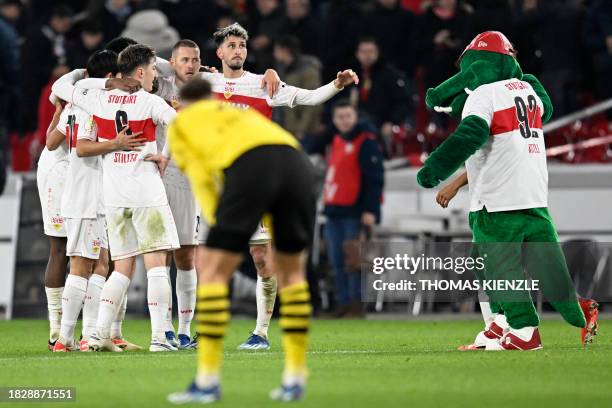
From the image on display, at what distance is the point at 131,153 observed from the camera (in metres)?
11.0

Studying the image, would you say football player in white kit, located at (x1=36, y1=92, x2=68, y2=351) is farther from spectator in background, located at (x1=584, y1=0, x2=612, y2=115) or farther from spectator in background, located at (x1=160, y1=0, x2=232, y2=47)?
spectator in background, located at (x1=584, y1=0, x2=612, y2=115)

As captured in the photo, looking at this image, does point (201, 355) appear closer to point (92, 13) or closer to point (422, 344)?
point (422, 344)

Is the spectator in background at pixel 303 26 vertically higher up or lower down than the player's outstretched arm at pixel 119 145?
higher up

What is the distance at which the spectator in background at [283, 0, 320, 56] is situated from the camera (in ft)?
65.6

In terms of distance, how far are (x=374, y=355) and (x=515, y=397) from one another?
10.3 feet

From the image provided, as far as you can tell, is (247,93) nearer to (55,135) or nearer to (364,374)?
(55,135)

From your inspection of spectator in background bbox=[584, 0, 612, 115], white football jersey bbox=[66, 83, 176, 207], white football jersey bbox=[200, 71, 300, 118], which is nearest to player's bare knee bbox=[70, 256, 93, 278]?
white football jersey bbox=[66, 83, 176, 207]

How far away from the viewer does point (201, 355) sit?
24.0 ft

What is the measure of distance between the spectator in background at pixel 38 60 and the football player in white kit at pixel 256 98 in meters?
7.99

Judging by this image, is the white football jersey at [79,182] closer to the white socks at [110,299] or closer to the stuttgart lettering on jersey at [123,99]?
the stuttgart lettering on jersey at [123,99]

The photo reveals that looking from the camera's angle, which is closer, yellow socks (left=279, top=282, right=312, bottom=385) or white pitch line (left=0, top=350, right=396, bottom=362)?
yellow socks (left=279, top=282, right=312, bottom=385)

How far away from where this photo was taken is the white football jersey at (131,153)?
1089 cm

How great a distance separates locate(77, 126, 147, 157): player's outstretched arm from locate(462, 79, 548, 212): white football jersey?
255 cm

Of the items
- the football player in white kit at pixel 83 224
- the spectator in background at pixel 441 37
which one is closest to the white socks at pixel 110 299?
the football player in white kit at pixel 83 224
